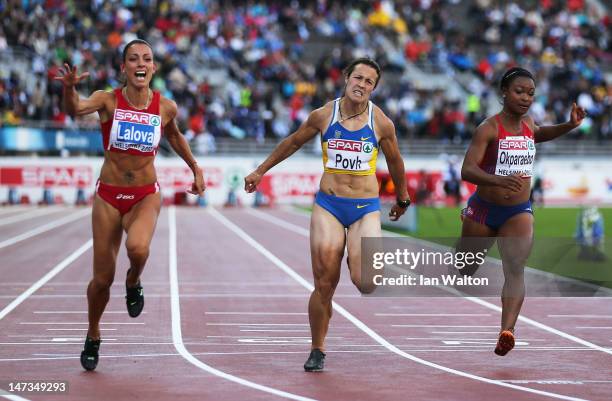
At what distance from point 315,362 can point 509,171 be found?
2240 mm

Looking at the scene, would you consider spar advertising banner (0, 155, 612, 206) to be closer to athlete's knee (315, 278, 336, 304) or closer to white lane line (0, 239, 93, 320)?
white lane line (0, 239, 93, 320)

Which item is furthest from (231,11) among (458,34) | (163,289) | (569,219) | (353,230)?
(353,230)

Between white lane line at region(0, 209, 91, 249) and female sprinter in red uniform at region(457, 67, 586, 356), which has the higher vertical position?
female sprinter in red uniform at region(457, 67, 586, 356)

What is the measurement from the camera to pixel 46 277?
18828 millimetres

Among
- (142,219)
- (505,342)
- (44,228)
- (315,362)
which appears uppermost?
(142,219)

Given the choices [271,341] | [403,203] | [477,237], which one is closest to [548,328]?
[477,237]

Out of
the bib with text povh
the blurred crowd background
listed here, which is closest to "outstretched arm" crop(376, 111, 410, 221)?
the bib with text povh

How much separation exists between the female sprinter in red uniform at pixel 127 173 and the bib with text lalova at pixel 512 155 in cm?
268

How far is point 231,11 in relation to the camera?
48094 mm

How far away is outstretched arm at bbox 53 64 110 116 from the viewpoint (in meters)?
9.16

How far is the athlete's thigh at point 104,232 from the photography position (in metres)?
9.88

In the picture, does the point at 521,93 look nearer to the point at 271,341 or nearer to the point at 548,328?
the point at 271,341

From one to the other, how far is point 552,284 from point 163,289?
5.16 meters

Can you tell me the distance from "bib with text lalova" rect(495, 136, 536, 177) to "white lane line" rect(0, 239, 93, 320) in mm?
5862
